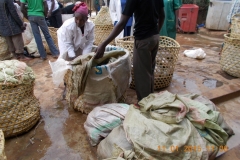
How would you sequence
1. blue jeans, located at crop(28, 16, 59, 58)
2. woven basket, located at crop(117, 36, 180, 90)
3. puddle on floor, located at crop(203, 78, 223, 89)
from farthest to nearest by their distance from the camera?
blue jeans, located at crop(28, 16, 59, 58) → puddle on floor, located at crop(203, 78, 223, 89) → woven basket, located at crop(117, 36, 180, 90)

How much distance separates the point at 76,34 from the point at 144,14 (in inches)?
45.5

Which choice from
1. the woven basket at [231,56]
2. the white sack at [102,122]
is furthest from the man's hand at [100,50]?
the woven basket at [231,56]

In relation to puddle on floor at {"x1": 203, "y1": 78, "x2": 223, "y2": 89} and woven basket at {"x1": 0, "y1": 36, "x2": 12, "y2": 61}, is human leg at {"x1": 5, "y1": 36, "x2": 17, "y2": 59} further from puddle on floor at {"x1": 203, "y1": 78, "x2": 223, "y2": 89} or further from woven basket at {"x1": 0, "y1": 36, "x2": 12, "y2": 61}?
puddle on floor at {"x1": 203, "y1": 78, "x2": 223, "y2": 89}

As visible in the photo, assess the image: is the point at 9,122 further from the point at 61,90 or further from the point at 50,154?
the point at 61,90

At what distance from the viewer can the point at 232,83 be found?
125 inches

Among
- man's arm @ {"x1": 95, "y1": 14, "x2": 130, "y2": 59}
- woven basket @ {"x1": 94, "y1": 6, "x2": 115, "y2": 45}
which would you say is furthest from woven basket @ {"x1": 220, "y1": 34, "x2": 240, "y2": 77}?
woven basket @ {"x1": 94, "y1": 6, "x2": 115, "y2": 45}

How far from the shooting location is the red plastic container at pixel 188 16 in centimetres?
692

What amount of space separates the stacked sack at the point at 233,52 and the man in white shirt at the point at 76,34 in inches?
89.9

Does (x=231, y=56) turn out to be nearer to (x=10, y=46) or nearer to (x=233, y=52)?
(x=233, y=52)

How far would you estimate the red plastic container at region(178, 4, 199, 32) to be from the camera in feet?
22.7

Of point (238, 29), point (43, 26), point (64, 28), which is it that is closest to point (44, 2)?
point (43, 26)

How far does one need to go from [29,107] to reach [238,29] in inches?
132

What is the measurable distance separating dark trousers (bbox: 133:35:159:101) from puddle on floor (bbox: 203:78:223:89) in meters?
1.20

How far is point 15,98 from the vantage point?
1997mm
